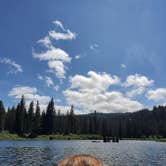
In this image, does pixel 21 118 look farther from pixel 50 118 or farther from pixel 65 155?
pixel 65 155

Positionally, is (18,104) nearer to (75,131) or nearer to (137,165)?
(75,131)

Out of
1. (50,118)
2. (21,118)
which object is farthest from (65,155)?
(50,118)

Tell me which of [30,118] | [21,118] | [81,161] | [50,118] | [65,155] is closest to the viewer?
[81,161]

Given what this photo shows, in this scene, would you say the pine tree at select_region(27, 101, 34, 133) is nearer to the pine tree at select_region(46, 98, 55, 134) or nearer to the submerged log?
the pine tree at select_region(46, 98, 55, 134)

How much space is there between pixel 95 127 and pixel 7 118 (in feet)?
207

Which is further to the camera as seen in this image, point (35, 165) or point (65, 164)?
point (35, 165)

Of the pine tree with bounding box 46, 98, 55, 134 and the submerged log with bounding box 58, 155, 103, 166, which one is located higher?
the pine tree with bounding box 46, 98, 55, 134

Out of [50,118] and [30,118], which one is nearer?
[30,118]

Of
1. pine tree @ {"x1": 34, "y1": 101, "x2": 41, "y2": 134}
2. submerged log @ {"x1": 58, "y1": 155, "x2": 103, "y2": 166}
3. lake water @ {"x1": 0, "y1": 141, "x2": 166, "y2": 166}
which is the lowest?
lake water @ {"x1": 0, "y1": 141, "x2": 166, "y2": 166}

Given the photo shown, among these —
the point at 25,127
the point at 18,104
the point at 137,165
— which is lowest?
the point at 137,165

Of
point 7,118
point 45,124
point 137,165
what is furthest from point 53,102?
point 137,165

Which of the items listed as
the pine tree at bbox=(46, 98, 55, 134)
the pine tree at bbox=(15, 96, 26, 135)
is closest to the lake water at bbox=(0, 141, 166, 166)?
the pine tree at bbox=(15, 96, 26, 135)

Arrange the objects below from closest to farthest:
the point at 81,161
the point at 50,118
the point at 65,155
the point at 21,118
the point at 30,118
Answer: the point at 81,161
the point at 65,155
the point at 21,118
the point at 30,118
the point at 50,118

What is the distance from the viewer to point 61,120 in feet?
555
